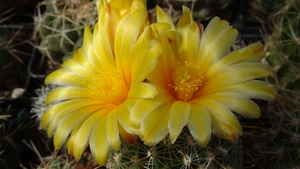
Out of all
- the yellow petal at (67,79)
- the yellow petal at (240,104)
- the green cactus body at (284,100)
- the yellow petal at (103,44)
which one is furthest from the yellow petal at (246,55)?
the green cactus body at (284,100)

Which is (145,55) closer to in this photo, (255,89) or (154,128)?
(154,128)

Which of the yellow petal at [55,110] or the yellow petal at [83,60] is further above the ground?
the yellow petal at [83,60]

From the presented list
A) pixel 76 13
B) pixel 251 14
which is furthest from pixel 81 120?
pixel 251 14

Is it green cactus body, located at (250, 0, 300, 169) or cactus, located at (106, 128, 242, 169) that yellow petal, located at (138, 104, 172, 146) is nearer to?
cactus, located at (106, 128, 242, 169)

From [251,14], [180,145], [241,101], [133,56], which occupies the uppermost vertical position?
[133,56]

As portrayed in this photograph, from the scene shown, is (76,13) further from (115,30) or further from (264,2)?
(264,2)

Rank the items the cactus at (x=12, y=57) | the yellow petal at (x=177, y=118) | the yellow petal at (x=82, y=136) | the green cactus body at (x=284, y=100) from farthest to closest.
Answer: the cactus at (x=12, y=57) → the green cactus body at (x=284, y=100) → the yellow petal at (x=82, y=136) → the yellow petal at (x=177, y=118)

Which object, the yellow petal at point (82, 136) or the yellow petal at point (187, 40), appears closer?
the yellow petal at point (82, 136)

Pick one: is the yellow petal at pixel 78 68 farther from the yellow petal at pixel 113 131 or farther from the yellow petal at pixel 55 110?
the yellow petal at pixel 113 131
